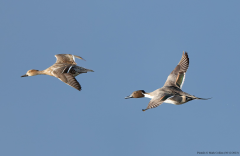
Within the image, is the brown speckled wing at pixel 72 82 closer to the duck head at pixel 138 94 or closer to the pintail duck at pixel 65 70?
the pintail duck at pixel 65 70

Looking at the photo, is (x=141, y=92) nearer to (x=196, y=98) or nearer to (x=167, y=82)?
(x=167, y=82)

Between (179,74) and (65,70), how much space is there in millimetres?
5992

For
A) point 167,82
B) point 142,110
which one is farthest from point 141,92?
point 142,110

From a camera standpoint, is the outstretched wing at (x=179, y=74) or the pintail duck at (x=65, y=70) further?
the outstretched wing at (x=179, y=74)

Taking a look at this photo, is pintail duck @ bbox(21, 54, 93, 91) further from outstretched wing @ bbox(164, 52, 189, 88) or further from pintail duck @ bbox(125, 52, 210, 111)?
outstretched wing @ bbox(164, 52, 189, 88)

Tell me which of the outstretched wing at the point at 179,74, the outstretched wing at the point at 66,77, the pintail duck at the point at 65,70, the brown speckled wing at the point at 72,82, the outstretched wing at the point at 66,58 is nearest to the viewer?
the brown speckled wing at the point at 72,82

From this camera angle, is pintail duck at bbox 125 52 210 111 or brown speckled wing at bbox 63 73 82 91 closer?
pintail duck at bbox 125 52 210 111

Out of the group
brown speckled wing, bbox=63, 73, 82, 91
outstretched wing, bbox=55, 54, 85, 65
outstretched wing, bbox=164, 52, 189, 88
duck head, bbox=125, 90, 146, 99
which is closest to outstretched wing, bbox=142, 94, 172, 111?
duck head, bbox=125, 90, 146, 99

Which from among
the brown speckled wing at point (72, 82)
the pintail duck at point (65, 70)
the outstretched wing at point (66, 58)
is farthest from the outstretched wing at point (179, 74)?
the outstretched wing at point (66, 58)

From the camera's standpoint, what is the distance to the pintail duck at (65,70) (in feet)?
55.0

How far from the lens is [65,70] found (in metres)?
18.1

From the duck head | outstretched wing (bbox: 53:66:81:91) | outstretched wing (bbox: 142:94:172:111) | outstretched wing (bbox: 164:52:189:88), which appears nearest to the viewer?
outstretched wing (bbox: 142:94:172:111)

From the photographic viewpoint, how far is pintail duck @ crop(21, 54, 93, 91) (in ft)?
55.0

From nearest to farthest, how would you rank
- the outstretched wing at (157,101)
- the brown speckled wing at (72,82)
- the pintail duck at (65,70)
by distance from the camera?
the outstretched wing at (157,101)
the brown speckled wing at (72,82)
the pintail duck at (65,70)
